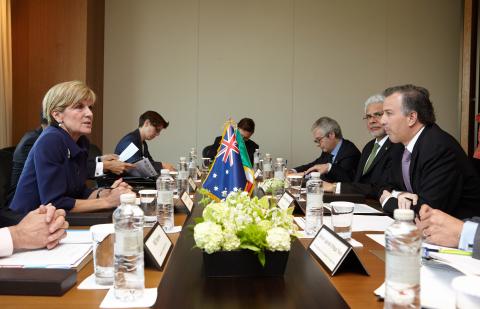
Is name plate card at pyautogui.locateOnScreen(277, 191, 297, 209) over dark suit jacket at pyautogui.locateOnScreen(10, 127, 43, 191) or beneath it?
beneath

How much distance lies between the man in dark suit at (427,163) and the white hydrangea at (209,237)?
132 centimetres

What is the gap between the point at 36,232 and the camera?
1.72 meters

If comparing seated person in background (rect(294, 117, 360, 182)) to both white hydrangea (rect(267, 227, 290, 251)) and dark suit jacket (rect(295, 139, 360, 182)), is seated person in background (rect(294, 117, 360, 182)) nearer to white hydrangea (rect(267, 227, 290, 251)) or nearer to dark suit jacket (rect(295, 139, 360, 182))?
dark suit jacket (rect(295, 139, 360, 182))

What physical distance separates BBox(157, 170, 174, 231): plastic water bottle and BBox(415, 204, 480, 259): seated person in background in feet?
3.31

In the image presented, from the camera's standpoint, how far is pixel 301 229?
2.18 meters

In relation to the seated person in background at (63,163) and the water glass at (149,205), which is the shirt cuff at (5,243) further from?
the seated person in background at (63,163)

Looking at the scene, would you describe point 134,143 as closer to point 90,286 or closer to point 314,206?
point 314,206

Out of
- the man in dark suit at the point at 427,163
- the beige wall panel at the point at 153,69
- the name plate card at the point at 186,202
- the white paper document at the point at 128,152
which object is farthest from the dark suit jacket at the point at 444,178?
the beige wall panel at the point at 153,69

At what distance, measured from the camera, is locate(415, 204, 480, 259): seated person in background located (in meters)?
1.81

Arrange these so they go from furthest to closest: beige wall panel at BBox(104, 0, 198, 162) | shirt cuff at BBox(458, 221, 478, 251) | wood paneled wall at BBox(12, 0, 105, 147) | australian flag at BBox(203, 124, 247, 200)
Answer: beige wall panel at BBox(104, 0, 198, 162), wood paneled wall at BBox(12, 0, 105, 147), australian flag at BBox(203, 124, 247, 200), shirt cuff at BBox(458, 221, 478, 251)

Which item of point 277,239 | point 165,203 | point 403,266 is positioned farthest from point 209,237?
point 165,203

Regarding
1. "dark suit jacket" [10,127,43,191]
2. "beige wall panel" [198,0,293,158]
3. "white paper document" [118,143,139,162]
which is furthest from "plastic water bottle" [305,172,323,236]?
"beige wall panel" [198,0,293,158]

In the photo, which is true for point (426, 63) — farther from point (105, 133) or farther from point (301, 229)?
point (301, 229)

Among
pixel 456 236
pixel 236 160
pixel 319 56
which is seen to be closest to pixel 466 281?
pixel 456 236
